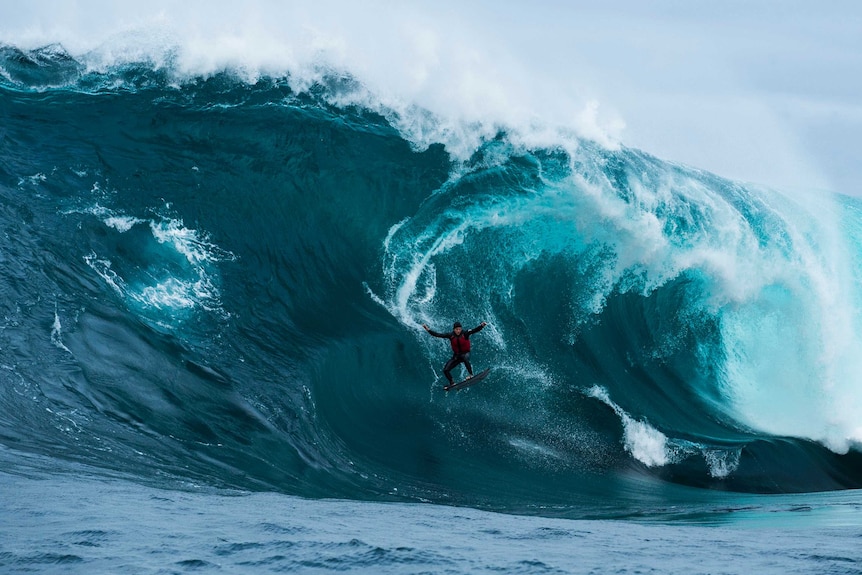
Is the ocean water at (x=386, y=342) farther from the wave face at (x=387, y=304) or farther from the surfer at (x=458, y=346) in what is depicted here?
the surfer at (x=458, y=346)

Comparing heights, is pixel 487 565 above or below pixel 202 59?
below

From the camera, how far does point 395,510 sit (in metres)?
9.10

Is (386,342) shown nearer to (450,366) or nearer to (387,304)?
(387,304)

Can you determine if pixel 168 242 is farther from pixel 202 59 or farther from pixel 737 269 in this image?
pixel 737 269

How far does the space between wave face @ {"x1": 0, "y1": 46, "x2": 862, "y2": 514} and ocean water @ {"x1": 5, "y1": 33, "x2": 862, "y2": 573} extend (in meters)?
0.05

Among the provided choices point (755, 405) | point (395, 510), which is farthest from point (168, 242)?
point (755, 405)

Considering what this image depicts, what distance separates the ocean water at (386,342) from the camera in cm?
771

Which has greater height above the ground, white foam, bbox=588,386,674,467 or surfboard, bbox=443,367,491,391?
surfboard, bbox=443,367,491,391

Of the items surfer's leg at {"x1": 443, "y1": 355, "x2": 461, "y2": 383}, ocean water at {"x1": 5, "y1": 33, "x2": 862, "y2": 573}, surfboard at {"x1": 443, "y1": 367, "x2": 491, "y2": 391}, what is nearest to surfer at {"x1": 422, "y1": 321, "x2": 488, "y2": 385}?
surfer's leg at {"x1": 443, "y1": 355, "x2": 461, "y2": 383}

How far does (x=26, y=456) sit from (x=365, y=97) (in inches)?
396

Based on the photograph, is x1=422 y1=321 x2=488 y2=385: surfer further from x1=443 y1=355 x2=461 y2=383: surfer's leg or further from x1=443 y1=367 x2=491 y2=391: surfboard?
x1=443 y1=367 x2=491 y2=391: surfboard

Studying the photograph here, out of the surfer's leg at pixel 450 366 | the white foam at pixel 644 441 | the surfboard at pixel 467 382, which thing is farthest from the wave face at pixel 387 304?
the surfer's leg at pixel 450 366

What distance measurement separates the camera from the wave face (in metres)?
10.8

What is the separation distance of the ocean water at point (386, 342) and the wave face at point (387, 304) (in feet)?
0.17
